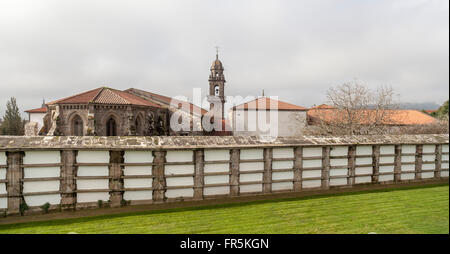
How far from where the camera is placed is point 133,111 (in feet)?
102

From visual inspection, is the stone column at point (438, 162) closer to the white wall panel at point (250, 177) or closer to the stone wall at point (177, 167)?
the stone wall at point (177, 167)

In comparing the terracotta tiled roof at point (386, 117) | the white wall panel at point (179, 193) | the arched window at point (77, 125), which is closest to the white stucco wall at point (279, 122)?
the terracotta tiled roof at point (386, 117)

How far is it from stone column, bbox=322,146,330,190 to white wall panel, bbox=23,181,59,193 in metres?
10.7

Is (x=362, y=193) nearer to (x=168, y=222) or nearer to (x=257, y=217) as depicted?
(x=257, y=217)

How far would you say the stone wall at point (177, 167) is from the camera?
29.5ft

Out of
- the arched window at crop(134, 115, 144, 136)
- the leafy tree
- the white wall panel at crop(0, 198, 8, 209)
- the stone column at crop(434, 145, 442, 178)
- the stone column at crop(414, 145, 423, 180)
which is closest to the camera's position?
the white wall panel at crop(0, 198, 8, 209)

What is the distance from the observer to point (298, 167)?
11.7m

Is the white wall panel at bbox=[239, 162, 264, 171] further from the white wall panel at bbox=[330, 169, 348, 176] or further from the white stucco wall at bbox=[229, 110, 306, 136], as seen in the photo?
the white stucco wall at bbox=[229, 110, 306, 136]

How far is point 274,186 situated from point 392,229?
15.4ft

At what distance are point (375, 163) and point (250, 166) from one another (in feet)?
21.6

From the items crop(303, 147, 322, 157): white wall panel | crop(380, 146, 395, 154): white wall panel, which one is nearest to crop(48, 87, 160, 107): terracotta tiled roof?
crop(303, 147, 322, 157): white wall panel

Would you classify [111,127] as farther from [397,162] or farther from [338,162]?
[397,162]

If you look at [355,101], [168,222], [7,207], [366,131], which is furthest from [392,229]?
[355,101]

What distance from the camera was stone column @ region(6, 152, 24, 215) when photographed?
8.76 m
